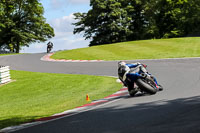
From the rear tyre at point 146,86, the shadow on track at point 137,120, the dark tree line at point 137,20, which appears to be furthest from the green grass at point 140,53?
the dark tree line at point 137,20

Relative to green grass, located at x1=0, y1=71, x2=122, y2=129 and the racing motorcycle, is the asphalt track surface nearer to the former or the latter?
the racing motorcycle

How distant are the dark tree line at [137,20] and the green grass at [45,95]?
139ft

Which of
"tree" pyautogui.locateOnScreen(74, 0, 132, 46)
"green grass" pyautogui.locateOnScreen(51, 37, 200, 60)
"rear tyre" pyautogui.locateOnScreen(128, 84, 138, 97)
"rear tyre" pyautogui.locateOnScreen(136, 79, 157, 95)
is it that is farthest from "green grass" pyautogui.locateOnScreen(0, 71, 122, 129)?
"tree" pyautogui.locateOnScreen(74, 0, 132, 46)

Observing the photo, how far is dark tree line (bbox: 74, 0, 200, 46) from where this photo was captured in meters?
60.9

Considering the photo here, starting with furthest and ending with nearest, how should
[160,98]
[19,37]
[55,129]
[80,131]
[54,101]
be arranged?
[19,37] < [54,101] < [160,98] < [55,129] < [80,131]

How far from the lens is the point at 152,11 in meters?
68.8

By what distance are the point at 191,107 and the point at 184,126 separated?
1709mm

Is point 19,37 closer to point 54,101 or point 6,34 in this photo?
point 6,34

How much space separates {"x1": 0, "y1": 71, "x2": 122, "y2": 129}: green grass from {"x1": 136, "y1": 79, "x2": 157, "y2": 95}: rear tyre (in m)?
2.13

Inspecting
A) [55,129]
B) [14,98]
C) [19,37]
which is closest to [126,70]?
[55,129]

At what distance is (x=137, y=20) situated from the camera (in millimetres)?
68562

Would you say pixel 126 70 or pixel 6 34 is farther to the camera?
pixel 6 34

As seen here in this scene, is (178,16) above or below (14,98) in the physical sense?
above

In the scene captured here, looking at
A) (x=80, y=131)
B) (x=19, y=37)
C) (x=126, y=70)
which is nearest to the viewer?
(x=80, y=131)
